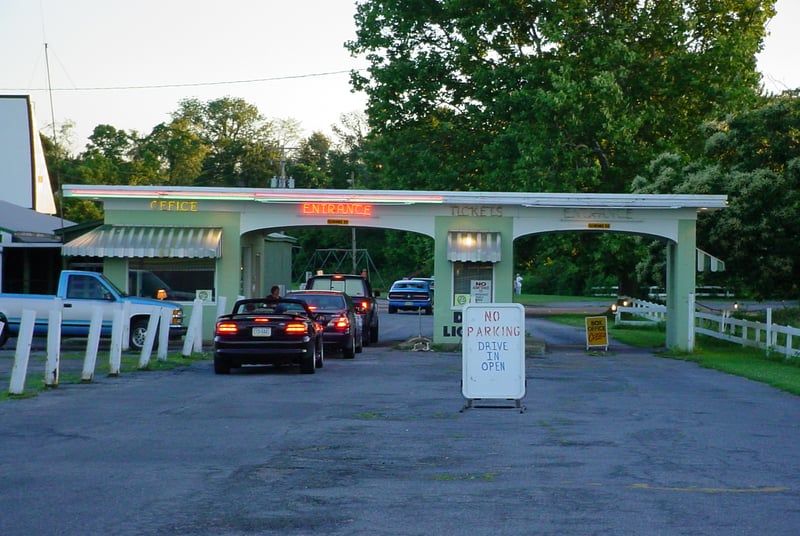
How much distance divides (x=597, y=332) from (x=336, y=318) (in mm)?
7985

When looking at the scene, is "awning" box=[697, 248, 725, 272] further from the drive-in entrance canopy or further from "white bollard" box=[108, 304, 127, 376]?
"white bollard" box=[108, 304, 127, 376]

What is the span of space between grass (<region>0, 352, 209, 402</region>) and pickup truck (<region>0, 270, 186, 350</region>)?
3.48 feet

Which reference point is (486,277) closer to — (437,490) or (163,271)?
(163,271)

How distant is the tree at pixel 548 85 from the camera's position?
44.3 metres

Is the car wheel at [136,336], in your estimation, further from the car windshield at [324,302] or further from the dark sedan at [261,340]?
the dark sedan at [261,340]

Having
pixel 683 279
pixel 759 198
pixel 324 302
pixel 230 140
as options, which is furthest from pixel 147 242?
Result: pixel 230 140

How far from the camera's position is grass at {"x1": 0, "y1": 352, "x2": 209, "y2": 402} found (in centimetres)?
1866

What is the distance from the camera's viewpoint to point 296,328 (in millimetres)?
22391

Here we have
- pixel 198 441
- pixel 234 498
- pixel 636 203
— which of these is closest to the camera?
pixel 234 498

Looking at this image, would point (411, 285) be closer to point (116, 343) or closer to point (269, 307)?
point (269, 307)

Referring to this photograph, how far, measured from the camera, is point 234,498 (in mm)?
9281

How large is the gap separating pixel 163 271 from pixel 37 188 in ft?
91.3

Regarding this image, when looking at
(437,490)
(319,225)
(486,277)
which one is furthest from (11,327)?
(437,490)

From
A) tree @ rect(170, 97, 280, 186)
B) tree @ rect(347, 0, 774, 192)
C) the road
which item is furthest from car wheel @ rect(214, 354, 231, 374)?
tree @ rect(170, 97, 280, 186)
